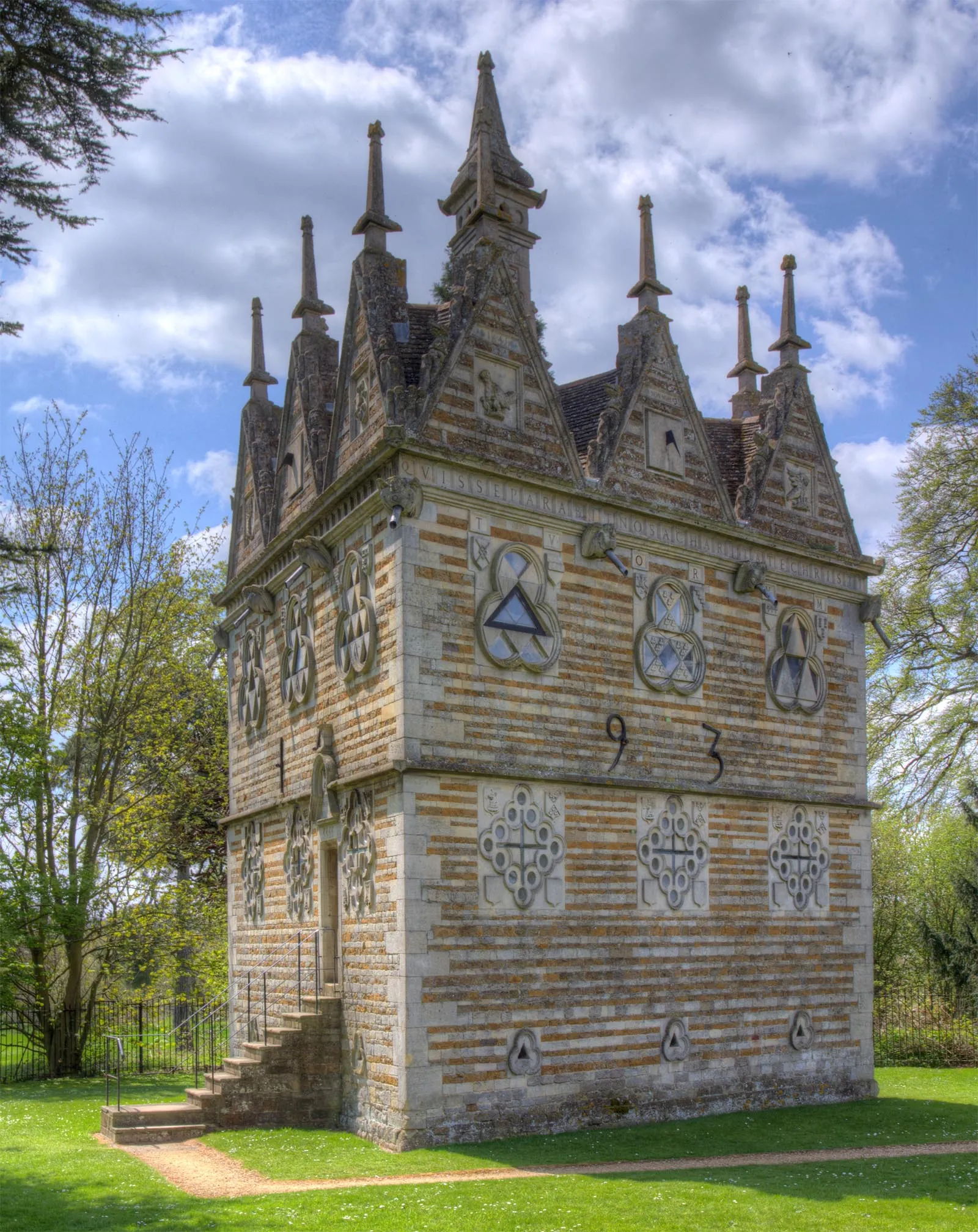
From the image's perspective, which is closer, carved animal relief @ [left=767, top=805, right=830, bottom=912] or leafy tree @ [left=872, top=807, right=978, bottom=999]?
carved animal relief @ [left=767, top=805, right=830, bottom=912]

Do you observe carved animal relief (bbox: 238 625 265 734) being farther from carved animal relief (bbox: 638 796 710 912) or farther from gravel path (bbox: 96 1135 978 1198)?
gravel path (bbox: 96 1135 978 1198)

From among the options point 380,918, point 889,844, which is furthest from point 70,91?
point 889,844

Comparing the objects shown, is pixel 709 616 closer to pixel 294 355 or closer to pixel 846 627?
pixel 846 627

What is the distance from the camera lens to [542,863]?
14.9 m

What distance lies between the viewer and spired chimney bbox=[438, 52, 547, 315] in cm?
1658

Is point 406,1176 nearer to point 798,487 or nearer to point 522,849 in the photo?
point 522,849

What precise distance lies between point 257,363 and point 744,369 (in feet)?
30.0

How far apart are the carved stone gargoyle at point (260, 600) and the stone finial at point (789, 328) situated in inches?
373

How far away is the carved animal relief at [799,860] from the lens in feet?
58.7

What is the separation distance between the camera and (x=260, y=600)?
1900cm

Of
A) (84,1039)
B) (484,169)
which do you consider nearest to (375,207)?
(484,169)

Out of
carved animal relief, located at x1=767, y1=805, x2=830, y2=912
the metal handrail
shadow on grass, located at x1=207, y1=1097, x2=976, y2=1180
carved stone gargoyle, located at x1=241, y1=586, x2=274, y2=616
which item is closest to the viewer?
shadow on grass, located at x1=207, y1=1097, x2=976, y2=1180

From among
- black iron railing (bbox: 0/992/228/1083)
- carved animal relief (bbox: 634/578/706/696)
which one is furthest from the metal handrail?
carved animal relief (bbox: 634/578/706/696)

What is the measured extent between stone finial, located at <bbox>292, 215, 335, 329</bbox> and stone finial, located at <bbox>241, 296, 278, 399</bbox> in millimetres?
2450
